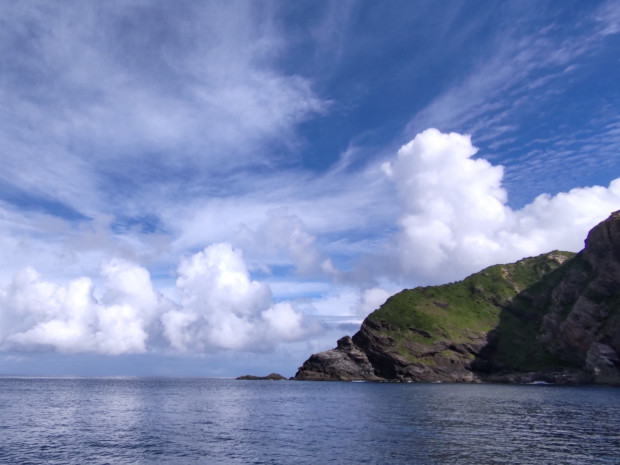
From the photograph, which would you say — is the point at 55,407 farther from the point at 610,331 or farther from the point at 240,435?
the point at 610,331

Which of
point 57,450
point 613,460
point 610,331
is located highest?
point 610,331

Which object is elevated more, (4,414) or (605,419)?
(4,414)

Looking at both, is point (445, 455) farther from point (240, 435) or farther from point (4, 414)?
point (4, 414)

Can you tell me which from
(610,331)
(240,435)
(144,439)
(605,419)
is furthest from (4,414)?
(610,331)

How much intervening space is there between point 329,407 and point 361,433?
139 feet

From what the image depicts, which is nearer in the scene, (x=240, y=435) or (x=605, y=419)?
(x=240, y=435)

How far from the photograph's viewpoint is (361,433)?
212ft

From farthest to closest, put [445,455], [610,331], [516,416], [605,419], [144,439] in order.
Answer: [610,331], [516,416], [605,419], [144,439], [445,455]

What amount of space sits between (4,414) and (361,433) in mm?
69597

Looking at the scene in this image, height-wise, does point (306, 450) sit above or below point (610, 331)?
below

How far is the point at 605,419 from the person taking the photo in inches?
3073

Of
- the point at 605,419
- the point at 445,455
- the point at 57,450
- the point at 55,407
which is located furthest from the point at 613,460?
the point at 55,407

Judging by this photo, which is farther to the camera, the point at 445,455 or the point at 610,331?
the point at 610,331

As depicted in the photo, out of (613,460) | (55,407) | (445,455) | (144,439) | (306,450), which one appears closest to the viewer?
(613,460)
